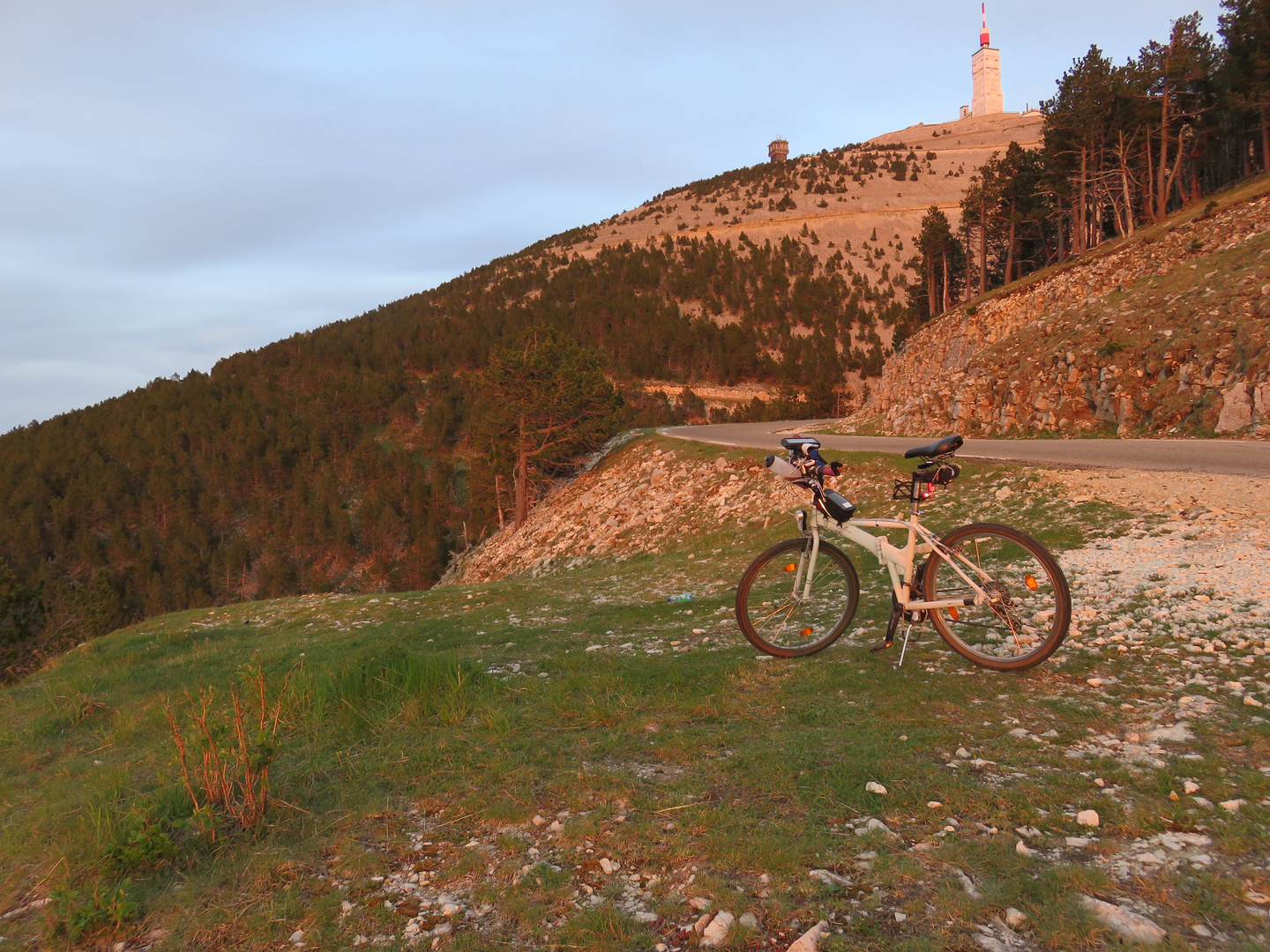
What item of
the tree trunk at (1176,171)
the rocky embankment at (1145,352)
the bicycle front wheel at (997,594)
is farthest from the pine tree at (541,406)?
the tree trunk at (1176,171)

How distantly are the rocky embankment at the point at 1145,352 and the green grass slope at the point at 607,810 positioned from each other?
664 inches

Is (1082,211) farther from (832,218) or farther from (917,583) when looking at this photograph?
(832,218)

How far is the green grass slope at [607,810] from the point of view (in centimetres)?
275

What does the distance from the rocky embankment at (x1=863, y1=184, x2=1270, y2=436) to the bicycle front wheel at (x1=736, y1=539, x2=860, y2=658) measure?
15.6 meters

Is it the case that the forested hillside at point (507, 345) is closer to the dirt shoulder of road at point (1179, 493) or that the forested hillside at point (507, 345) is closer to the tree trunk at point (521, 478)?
the tree trunk at point (521, 478)

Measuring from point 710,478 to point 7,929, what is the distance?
66.3 ft

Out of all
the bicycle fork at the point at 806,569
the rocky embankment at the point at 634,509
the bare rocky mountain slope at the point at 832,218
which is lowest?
the rocky embankment at the point at 634,509

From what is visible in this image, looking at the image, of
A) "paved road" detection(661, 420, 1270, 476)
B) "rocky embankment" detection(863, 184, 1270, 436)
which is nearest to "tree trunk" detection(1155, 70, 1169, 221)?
"rocky embankment" detection(863, 184, 1270, 436)

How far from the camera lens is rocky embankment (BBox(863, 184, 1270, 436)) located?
17.5 m

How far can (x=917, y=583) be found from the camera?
18.5 feet

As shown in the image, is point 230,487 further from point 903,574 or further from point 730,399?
point 903,574

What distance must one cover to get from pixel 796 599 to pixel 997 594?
1.60 meters

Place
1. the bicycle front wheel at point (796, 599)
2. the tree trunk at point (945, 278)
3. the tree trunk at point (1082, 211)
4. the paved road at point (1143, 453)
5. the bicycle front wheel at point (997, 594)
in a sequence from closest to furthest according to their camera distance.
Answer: the bicycle front wheel at point (997, 594)
the bicycle front wheel at point (796, 599)
the paved road at point (1143, 453)
the tree trunk at point (1082, 211)
the tree trunk at point (945, 278)

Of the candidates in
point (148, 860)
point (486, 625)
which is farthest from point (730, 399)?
point (148, 860)
